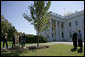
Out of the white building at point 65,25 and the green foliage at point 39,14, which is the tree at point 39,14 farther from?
the white building at point 65,25

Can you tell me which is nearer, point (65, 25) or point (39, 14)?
point (39, 14)

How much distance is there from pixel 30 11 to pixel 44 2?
2.21 metres

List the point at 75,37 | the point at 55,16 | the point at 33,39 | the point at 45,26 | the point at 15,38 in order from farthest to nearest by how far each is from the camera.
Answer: the point at 55,16
the point at 33,39
the point at 45,26
the point at 15,38
the point at 75,37

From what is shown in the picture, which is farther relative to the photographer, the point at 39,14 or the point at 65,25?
the point at 65,25

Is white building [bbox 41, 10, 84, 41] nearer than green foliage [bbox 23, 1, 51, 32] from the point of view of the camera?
No

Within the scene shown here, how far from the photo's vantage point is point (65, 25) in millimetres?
45250

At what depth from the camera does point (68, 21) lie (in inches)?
1730

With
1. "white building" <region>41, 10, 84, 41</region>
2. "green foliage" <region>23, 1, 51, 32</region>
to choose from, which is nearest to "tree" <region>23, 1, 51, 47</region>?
"green foliage" <region>23, 1, 51, 32</region>

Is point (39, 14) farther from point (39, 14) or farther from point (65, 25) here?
point (65, 25)

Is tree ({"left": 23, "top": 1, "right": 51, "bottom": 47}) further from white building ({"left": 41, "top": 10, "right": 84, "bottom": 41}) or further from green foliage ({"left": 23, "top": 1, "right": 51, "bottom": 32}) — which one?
white building ({"left": 41, "top": 10, "right": 84, "bottom": 41})

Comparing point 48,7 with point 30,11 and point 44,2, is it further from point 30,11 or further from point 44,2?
point 30,11

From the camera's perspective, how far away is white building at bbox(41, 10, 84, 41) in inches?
1532

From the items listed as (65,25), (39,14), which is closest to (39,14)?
(39,14)

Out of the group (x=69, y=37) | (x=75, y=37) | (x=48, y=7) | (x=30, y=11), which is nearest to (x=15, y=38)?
(x=30, y=11)
